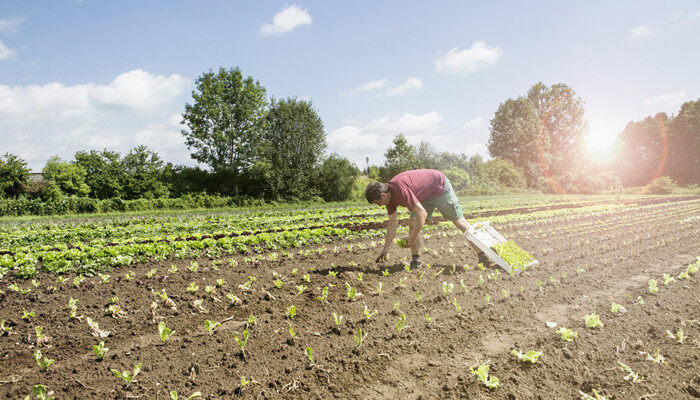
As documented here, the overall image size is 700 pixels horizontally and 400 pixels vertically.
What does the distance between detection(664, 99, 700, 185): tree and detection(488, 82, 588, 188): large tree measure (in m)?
13.5

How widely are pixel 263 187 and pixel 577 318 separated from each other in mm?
23820

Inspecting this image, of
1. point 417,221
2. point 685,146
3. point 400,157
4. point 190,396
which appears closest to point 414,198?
point 417,221

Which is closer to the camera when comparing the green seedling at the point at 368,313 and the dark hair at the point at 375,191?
the green seedling at the point at 368,313

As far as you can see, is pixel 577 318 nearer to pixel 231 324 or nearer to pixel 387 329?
pixel 387 329

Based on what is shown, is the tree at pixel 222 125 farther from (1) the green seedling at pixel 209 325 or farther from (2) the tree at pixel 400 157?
(1) the green seedling at pixel 209 325

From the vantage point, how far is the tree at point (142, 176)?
76.0ft

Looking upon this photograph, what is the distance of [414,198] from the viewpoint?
16.9ft

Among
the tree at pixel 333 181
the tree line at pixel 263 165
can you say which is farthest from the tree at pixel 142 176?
the tree at pixel 333 181

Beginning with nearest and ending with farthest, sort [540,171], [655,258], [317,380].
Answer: [317,380] → [655,258] → [540,171]

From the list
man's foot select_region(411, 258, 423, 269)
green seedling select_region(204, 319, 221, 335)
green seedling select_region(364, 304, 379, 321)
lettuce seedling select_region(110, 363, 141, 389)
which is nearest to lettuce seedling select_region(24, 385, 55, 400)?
lettuce seedling select_region(110, 363, 141, 389)

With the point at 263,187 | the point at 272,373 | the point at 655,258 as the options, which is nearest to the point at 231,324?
the point at 272,373

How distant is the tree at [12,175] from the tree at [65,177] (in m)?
0.98

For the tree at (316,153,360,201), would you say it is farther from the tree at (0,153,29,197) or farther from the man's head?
the man's head

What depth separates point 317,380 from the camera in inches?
112
